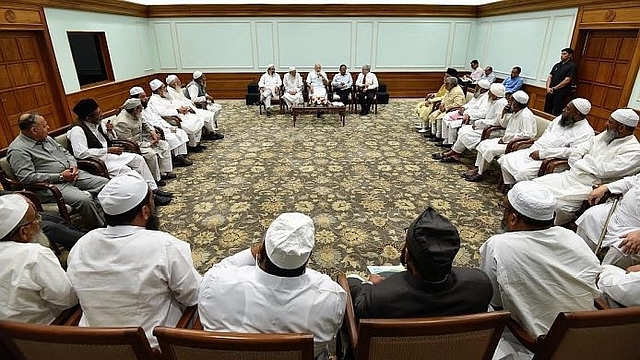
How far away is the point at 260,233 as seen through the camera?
2.94 metres

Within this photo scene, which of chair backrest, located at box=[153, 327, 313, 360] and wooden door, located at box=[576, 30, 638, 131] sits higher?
wooden door, located at box=[576, 30, 638, 131]

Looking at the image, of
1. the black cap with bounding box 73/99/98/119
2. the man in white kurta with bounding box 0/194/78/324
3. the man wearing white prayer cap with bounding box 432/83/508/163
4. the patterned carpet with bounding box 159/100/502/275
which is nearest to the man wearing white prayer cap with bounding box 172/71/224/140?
the patterned carpet with bounding box 159/100/502/275

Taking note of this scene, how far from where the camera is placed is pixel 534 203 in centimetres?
138

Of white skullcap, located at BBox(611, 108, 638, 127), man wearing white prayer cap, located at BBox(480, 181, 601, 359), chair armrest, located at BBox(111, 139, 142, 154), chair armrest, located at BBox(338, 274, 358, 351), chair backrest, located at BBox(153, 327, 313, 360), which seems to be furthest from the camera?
chair armrest, located at BBox(111, 139, 142, 154)

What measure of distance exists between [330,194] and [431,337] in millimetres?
2675

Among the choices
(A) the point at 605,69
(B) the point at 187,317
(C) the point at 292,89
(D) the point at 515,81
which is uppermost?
(A) the point at 605,69

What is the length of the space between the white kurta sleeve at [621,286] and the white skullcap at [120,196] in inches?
80.4

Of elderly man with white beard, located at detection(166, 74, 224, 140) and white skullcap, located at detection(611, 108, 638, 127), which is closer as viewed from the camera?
white skullcap, located at detection(611, 108, 638, 127)

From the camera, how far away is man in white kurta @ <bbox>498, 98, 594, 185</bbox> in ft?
10.3

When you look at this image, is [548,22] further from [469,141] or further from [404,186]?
[404,186]

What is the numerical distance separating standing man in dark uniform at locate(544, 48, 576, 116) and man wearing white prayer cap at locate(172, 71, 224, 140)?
5954mm

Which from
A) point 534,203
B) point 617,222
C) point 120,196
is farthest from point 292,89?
point 534,203

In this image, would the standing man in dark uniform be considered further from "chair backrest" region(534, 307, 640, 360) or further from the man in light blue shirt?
"chair backrest" region(534, 307, 640, 360)

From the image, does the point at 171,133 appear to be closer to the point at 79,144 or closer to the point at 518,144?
the point at 79,144
